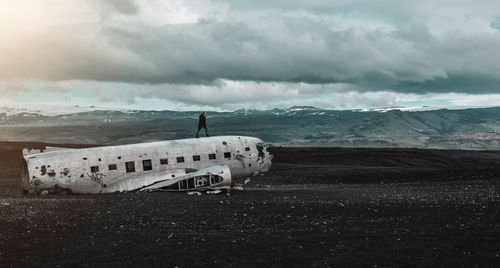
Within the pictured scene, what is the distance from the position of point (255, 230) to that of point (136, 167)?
17.8 m

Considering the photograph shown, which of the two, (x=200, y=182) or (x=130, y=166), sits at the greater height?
(x=130, y=166)

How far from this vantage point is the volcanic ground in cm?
1506

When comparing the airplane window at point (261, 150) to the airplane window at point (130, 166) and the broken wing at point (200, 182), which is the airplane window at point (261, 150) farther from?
the airplane window at point (130, 166)

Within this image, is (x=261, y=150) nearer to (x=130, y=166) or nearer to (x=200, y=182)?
(x=200, y=182)

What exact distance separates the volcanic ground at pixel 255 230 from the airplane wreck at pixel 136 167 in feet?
7.70

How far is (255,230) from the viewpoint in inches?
776

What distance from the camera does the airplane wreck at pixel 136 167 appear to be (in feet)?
113

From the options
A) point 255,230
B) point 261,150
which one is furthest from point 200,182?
point 255,230

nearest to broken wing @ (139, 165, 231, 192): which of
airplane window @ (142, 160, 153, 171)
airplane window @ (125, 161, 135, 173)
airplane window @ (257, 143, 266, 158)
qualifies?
airplane window @ (142, 160, 153, 171)

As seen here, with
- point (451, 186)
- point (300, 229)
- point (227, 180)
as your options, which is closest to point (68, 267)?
point (300, 229)

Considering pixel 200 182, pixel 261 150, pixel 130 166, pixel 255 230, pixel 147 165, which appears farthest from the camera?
pixel 261 150

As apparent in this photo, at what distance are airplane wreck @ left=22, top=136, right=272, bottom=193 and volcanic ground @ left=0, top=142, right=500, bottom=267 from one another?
92.4 inches

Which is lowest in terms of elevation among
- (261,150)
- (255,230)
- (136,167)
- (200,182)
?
(255,230)

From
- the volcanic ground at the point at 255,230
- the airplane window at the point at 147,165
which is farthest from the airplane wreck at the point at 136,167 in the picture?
the volcanic ground at the point at 255,230
